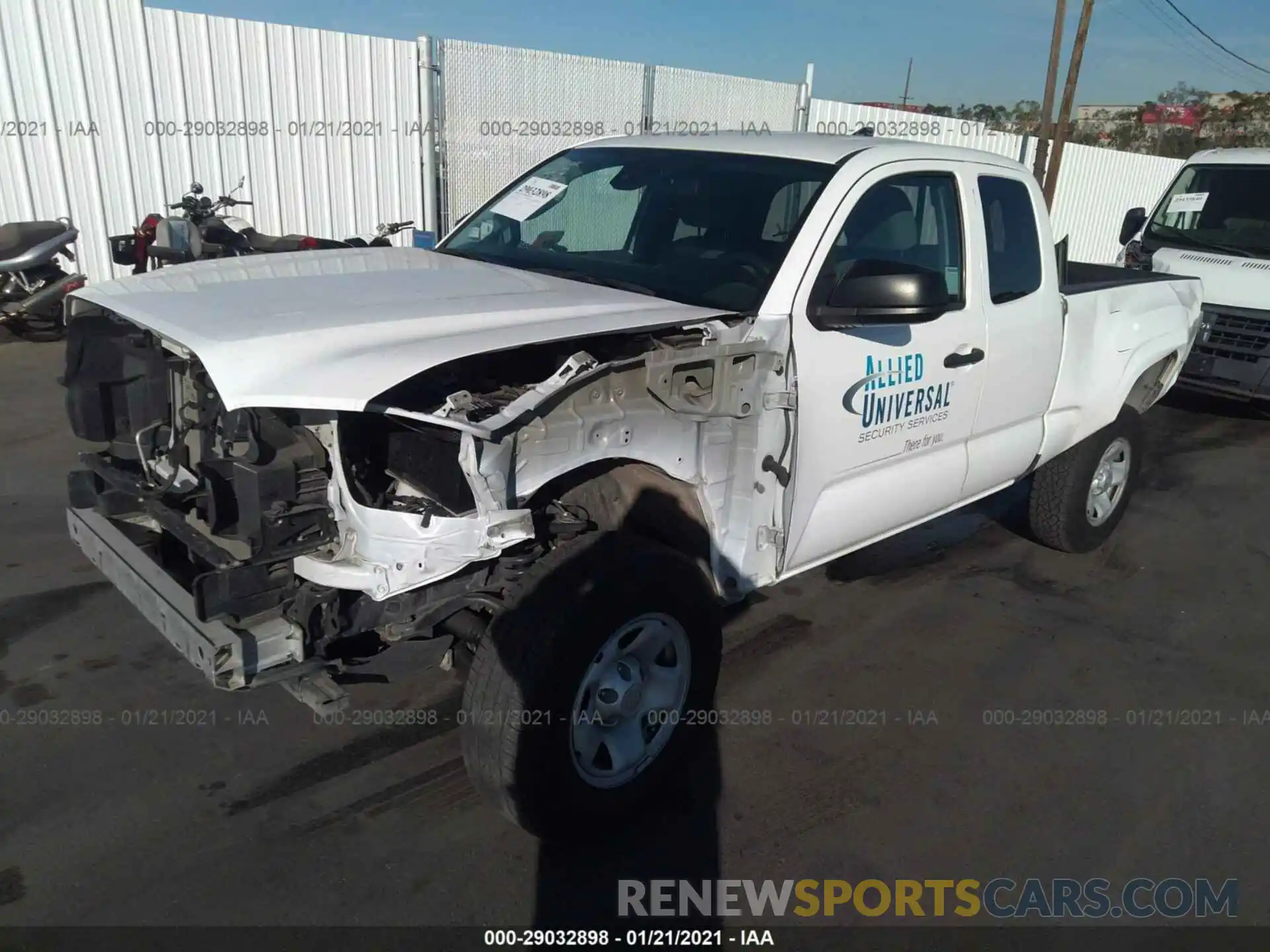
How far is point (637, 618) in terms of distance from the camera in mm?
2824

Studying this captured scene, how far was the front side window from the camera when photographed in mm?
3484

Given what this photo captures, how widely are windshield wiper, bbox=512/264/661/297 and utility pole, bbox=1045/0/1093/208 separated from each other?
16.0 metres

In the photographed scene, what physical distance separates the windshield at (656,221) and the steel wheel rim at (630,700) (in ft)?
3.76

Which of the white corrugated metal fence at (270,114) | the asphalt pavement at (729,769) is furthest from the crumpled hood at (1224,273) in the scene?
the white corrugated metal fence at (270,114)

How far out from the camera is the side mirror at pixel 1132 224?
9.19m

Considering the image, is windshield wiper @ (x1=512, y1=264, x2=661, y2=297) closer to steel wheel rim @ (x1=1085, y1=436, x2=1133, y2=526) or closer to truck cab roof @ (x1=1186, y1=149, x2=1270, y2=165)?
steel wheel rim @ (x1=1085, y1=436, x2=1133, y2=526)

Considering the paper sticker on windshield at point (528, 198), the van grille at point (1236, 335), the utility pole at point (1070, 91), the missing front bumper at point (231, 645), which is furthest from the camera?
the utility pole at point (1070, 91)

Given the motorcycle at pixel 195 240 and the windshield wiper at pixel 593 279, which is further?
the motorcycle at pixel 195 240

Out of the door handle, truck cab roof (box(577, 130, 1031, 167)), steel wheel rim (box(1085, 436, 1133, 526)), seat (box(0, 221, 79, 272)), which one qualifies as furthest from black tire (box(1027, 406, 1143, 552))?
seat (box(0, 221, 79, 272))

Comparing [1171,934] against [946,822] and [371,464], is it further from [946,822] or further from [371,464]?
[371,464]

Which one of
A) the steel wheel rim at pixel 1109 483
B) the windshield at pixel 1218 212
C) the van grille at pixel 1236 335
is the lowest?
the steel wheel rim at pixel 1109 483

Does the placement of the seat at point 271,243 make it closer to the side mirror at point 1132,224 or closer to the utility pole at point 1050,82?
the side mirror at point 1132,224

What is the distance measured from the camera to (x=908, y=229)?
12.4 feet

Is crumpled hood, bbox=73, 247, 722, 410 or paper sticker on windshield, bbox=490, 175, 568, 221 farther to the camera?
paper sticker on windshield, bbox=490, 175, 568, 221
